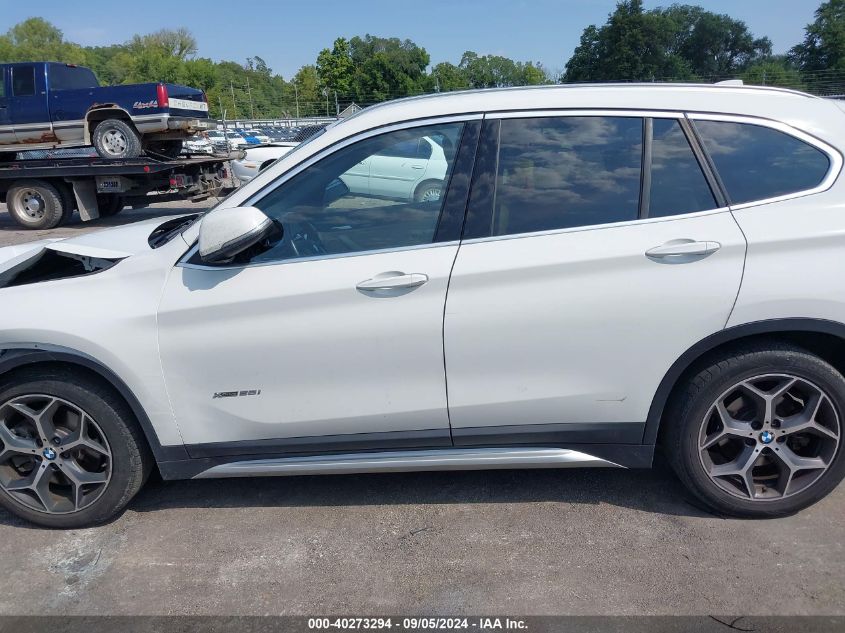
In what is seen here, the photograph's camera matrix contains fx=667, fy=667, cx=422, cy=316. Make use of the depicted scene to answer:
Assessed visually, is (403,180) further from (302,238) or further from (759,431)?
(759,431)

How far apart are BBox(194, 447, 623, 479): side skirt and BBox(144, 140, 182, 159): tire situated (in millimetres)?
11492

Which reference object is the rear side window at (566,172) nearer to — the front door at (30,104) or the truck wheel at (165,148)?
the truck wheel at (165,148)

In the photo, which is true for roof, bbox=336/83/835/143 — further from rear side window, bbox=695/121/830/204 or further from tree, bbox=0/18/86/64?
tree, bbox=0/18/86/64

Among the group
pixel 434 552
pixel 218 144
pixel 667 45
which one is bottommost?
pixel 434 552

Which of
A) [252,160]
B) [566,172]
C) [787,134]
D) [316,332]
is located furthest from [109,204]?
[787,134]

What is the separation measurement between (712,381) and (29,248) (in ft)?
11.6

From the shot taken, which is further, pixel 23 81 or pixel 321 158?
pixel 23 81

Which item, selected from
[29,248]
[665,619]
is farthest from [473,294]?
[29,248]

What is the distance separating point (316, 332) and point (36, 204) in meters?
11.9

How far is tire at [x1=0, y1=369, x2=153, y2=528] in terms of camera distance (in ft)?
9.48

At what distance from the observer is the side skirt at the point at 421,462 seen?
2867 mm

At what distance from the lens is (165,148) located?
13.5m

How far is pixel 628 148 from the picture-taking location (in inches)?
111

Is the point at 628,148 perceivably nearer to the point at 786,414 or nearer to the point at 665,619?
the point at 786,414
